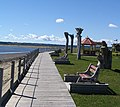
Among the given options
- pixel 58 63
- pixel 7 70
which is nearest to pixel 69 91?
pixel 7 70

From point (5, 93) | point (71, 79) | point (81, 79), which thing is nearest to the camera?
point (5, 93)

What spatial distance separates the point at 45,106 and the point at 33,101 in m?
0.72

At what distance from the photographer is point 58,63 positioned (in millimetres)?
27500

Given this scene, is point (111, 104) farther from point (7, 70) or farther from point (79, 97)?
point (7, 70)

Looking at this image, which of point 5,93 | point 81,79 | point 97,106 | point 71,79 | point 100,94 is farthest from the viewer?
point 71,79

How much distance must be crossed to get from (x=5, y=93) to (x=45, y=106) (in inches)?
79.0

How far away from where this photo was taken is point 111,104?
9148 millimetres

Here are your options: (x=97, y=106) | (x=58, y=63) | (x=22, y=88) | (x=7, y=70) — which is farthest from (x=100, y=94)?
(x=58, y=63)

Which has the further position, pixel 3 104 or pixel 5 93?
pixel 5 93

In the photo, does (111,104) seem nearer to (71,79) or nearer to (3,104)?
(3,104)

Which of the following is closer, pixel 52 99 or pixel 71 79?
pixel 52 99

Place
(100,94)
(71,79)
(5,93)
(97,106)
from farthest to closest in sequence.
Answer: (71,79), (100,94), (5,93), (97,106)

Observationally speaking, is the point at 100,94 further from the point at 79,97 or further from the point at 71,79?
the point at 71,79

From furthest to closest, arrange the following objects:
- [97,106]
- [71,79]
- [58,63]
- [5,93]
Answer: [58,63] → [71,79] → [5,93] → [97,106]
